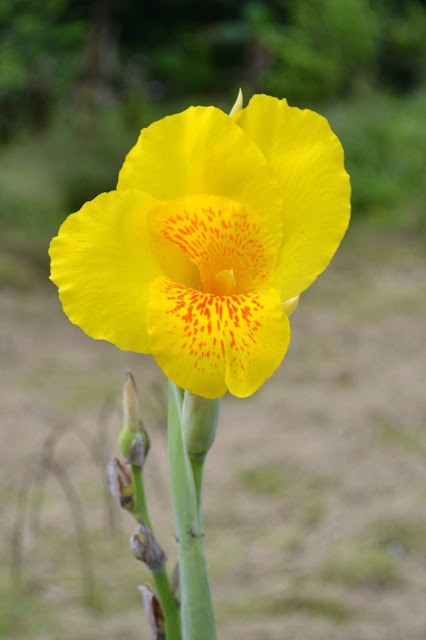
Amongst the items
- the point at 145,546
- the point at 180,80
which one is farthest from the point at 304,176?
the point at 180,80

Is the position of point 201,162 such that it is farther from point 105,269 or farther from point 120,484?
point 120,484

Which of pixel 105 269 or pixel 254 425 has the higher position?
pixel 254 425

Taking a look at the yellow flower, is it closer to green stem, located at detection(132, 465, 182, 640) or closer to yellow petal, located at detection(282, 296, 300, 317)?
yellow petal, located at detection(282, 296, 300, 317)

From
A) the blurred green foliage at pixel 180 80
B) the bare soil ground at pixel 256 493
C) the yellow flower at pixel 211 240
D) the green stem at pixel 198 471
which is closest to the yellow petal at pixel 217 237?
the yellow flower at pixel 211 240

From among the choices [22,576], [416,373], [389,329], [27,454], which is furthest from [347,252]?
[22,576]

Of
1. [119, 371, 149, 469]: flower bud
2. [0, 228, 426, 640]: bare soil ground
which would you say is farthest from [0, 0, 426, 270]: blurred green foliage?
[119, 371, 149, 469]: flower bud

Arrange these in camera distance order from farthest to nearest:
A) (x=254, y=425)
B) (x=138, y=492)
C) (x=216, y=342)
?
Answer: 1. (x=254, y=425)
2. (x=138, y=492)
3. (x=216, y=342)
